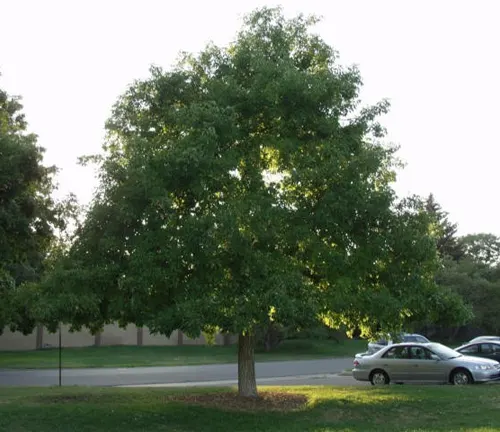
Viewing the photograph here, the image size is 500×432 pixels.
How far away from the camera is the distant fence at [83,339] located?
4675cm

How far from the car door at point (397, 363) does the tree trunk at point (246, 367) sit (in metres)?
7.02

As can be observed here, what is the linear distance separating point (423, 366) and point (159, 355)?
26.9m

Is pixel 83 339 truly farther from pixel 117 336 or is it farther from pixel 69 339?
pixel 117 336

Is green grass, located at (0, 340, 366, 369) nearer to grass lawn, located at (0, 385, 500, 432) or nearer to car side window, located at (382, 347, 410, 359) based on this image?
car side window, located at (382, 347, 410, 359)

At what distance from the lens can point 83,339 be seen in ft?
163

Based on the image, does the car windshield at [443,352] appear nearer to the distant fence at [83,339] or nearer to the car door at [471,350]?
the car door at [471,350]

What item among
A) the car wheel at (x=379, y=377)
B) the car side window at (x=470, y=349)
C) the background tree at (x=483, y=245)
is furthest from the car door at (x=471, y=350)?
the background tree at (x=483, y=245)

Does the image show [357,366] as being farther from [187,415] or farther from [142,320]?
[142,320]

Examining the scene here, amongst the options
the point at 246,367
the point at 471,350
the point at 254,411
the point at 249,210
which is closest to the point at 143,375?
the point at 471,350

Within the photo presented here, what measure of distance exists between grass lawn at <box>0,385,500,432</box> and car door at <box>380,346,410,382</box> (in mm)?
3573

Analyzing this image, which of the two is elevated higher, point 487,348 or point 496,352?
point 487,348

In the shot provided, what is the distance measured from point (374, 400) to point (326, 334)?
35968mm

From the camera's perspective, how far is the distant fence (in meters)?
46.8

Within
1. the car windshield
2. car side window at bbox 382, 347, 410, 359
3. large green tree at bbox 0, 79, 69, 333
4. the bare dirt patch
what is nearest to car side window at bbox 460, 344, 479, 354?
the car windshield
